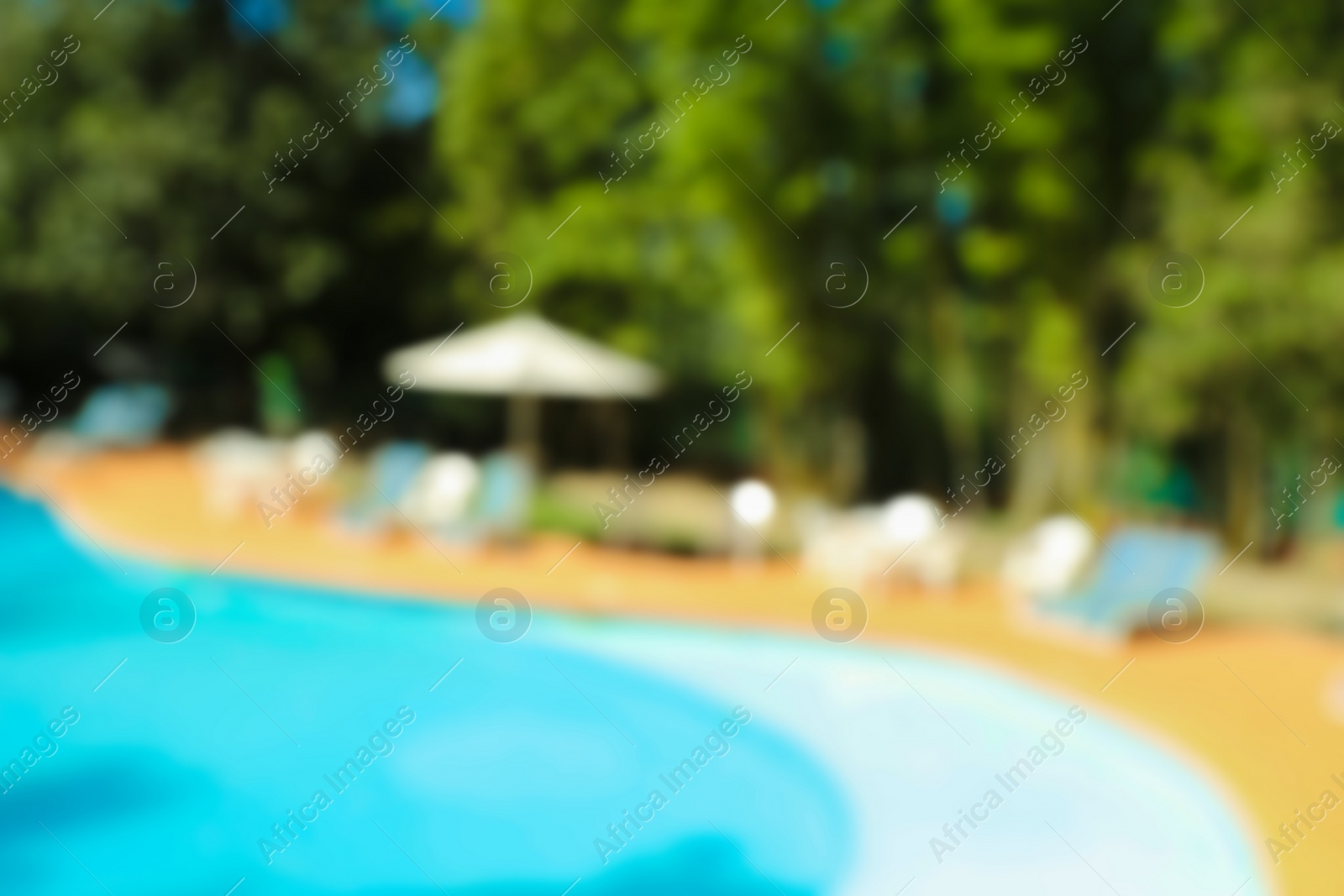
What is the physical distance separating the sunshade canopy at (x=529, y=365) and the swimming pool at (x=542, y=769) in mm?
2667

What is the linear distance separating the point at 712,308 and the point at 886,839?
882cm

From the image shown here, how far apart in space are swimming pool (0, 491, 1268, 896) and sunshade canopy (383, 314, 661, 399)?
2.67 meters

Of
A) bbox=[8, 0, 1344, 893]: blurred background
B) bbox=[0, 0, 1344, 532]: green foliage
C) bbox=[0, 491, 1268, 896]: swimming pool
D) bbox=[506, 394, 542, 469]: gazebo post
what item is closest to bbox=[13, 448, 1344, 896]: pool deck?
bbox=[8, 0, 1344, 893]: blurred background

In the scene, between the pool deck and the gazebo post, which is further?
the gazebo post

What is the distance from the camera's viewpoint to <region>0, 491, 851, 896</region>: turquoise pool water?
516 centimetres

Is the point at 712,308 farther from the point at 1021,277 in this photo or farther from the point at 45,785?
the point at 45,785

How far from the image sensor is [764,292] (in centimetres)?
1084

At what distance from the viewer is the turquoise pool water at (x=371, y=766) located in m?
5.16

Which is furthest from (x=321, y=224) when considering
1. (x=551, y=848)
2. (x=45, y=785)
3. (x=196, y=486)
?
(x=551, y=848)

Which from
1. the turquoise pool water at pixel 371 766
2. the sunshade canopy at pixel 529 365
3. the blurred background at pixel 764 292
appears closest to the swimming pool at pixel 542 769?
the turquoise pool water at pixel 371 766

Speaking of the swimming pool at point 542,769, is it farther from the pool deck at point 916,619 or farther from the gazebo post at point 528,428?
the gazebo post at point 528,428

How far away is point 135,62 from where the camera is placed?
54.0 feet

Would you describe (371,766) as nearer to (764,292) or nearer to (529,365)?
(529,365)

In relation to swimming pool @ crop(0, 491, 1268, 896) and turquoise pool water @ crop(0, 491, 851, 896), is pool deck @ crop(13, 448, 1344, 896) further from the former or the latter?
turquoise pool water @ crop(0, 491, 851, 896)
